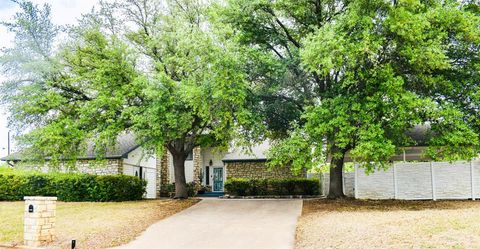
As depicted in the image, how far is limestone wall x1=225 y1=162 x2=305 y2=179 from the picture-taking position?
2666 centimetres

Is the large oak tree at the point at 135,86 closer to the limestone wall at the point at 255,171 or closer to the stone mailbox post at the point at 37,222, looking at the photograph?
Result: the limestone wall at the point at 255,171

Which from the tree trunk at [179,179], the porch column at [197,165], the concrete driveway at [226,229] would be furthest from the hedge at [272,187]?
the concrete driveway at [226,229]

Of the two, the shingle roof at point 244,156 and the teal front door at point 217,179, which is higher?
the shingle roof at point 244,156

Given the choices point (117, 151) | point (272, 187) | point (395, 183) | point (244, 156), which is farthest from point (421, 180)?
point (117, 151)

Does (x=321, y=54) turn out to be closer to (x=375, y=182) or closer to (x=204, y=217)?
(x=204, y=217)

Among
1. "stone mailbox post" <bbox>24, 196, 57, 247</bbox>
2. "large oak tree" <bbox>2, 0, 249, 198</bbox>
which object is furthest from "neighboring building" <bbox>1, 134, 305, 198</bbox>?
"stone mailbox post" <bbox>24, 196, 57, 247</bbox>

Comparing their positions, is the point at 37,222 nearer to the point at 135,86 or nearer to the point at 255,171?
the point at 135,86

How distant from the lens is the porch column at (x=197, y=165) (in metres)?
29.5

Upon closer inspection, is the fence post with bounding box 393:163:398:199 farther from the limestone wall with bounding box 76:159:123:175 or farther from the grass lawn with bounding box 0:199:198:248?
the limestone wall with bounding box 76:159:123:175

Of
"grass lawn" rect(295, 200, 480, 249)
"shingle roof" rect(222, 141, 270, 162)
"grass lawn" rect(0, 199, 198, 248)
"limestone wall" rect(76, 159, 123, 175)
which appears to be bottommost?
"grass lawn" rect(0, 199, 198, 248)

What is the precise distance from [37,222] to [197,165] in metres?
18.5

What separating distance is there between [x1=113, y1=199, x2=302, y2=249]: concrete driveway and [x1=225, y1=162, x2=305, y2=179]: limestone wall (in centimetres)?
765

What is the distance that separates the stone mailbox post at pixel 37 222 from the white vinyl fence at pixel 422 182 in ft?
43.9

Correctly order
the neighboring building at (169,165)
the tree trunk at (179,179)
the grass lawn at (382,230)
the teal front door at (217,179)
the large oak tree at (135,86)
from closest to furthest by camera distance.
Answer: the grass lawn at (382,230) < the large oak tree at (135,86) < the tree trunk at (179,179) < the neighboring building at (169,165) < the teal front door at (217,179)
